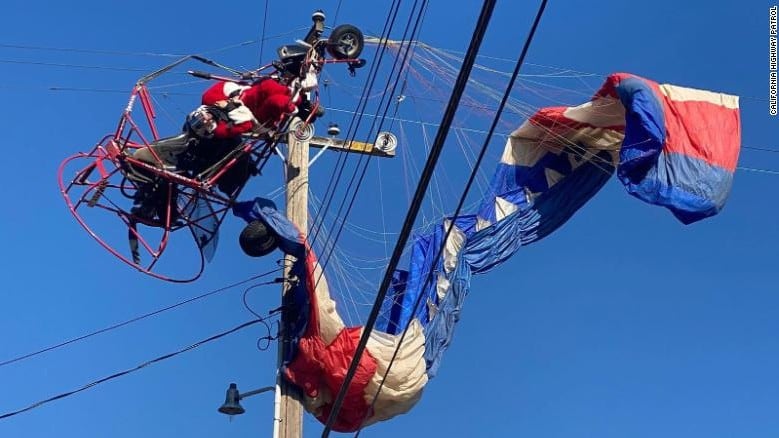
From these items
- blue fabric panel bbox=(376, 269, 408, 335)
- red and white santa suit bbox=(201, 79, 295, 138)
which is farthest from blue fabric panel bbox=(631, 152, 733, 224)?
red and white santa suit bbox=(201, 79, 295, 138)

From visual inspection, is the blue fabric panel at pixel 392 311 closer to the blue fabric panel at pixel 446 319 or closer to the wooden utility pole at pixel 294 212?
the blue fabric panel at pixel 446 319

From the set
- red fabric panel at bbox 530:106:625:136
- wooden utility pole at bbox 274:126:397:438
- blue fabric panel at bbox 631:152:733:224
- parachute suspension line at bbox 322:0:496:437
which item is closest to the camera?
parachute suspension line at bbox 322:0:496:437

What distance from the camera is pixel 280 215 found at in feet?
40.6

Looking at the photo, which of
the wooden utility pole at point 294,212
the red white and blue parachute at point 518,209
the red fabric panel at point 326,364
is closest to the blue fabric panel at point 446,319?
the red white and blue parachute at point 518,209

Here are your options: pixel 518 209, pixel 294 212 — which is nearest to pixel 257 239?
pixel 294 212

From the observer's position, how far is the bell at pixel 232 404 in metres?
12.3

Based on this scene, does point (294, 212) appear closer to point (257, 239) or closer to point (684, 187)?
point (257, 239)

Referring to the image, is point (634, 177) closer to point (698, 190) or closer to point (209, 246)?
point (698, 190)

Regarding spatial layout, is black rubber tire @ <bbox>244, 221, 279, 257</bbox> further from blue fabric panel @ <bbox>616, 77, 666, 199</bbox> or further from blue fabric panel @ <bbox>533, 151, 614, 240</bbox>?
blue fabric panel @ <bbox>616, 77, 666, 199</bbox>

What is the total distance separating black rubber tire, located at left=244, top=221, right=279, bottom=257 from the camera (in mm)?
12234

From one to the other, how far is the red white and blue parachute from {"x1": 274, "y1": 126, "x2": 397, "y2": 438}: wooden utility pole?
6.9 inches

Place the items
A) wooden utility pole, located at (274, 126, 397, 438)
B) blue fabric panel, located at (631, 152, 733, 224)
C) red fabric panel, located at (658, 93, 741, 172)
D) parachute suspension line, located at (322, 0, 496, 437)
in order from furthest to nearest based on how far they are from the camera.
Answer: red fabric panel, located at (658, 93, 741, 172), blue fabric panel, located at (631, 152, 733, 224), wooden utility pole, located at (274, 126, 397, 438), parachute suspension line, located at (322, 0, 496, 437)

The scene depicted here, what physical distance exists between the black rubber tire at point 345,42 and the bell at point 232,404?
147 inches

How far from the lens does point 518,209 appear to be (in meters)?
14.0
